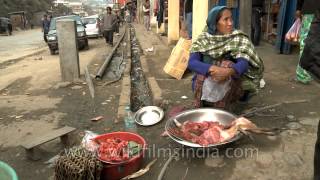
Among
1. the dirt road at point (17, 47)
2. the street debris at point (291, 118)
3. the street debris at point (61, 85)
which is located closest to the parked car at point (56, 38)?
the dirt road at point (17, 47)

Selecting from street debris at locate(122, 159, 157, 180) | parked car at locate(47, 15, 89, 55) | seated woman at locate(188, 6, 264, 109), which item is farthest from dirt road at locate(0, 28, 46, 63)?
street debris at locate(122, 159, 157, 180)

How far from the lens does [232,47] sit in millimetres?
4777

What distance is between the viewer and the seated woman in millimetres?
4711

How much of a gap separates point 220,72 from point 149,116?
5.47 feet

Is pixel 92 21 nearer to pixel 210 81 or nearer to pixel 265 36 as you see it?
pixel 265 36

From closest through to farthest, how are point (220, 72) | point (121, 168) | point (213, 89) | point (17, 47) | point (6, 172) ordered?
point (6, 172)
point (121, 168)
point (220, 72)
point (213, 89)
point (17, 47)

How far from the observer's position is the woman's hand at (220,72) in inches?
181

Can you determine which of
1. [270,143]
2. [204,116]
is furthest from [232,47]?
[270,143]

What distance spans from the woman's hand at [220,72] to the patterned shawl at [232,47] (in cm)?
27

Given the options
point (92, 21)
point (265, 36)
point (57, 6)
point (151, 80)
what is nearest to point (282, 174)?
point (151, 80)

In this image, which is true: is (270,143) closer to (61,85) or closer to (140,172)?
(140,172)

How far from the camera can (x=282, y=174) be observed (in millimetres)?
3729

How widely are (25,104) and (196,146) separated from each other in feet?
15.1

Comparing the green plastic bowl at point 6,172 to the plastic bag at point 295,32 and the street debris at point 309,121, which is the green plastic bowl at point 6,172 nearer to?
the street debris at point 309,121
